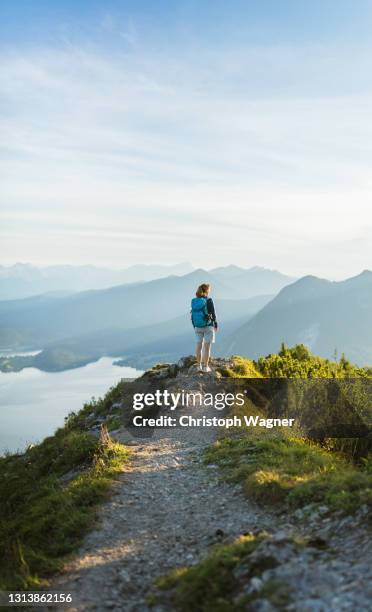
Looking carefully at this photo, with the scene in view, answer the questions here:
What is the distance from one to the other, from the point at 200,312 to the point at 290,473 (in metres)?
10.6

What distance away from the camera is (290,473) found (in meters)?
11.6

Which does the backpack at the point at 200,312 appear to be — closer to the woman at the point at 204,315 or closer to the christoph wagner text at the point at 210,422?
the woman at the point at 204,315

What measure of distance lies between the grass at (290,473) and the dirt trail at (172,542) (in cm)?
44

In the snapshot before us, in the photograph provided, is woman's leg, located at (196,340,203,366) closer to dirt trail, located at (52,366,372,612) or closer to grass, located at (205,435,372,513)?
grass, located at (205,435,372,513)

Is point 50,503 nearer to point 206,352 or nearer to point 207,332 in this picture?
point 207,332

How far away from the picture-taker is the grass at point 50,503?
910 cm

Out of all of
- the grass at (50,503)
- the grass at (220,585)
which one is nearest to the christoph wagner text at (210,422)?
the grass at (50,503)

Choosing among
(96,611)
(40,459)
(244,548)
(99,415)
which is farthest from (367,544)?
(99,415)

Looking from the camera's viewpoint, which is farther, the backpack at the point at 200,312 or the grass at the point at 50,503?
the backpack at the point at 200,312

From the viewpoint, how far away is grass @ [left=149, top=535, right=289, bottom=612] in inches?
260

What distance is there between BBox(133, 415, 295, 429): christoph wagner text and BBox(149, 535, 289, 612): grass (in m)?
9.95

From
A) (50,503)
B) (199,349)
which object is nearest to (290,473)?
(50,503)

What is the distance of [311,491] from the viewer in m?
10.0

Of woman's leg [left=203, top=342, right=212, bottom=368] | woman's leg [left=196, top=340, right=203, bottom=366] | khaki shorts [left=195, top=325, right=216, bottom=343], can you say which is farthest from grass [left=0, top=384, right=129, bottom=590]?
woman's leg [left=203, top=342, right=212, bottom=368]
